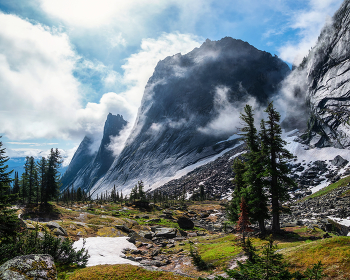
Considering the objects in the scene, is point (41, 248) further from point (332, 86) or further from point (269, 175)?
point (332, 86)

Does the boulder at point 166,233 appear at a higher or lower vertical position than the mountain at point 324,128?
lower

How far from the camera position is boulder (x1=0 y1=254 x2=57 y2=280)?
7.24 metres

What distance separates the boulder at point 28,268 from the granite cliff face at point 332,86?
14722 centimetres

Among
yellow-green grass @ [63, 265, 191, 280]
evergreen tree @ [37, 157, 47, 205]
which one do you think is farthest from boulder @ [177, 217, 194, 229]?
evergreen tree @ [37, 157, 47, 205]

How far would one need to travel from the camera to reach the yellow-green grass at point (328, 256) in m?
10.3

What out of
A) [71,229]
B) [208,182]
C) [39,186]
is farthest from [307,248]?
[208,182]

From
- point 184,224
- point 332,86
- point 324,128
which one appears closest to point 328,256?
point 184,224

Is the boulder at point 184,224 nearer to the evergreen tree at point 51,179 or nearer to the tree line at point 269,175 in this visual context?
the tree line at point 269,175

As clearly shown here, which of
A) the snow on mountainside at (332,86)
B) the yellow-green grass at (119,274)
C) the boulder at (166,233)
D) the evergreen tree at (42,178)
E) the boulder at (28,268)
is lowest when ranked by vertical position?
the boulder at (166,233)

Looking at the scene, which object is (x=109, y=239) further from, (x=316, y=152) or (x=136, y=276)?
(x=316, y=152)

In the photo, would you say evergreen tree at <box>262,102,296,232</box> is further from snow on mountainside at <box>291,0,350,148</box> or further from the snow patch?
snow on mountainside at <box>291,0,350,148</box>

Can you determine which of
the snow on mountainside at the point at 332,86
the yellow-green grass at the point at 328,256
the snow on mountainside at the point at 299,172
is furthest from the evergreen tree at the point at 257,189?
the snow on mountainside at the point at 332,86

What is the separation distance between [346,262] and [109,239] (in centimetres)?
2804

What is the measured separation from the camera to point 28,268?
7.90 metres
